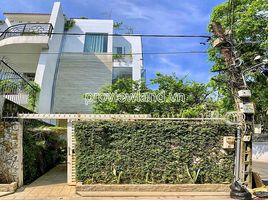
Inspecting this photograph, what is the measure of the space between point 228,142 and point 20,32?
15153mm

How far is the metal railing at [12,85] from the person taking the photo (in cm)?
1270

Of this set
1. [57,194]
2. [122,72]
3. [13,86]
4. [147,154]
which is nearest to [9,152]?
[57,194]

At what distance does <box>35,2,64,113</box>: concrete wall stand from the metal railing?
4.15ft

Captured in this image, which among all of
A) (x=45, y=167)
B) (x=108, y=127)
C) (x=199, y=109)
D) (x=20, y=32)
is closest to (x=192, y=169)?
(x=108, y=127)

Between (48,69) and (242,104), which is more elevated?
(48,69)

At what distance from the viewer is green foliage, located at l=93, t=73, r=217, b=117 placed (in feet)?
65.6

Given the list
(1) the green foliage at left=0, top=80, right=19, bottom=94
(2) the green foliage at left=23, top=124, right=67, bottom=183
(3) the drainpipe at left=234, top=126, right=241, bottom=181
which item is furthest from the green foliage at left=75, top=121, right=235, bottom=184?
(1) the green foliage at left=0, top=80, right=19, bottom=94

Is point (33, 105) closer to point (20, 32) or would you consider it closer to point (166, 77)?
point (20, 32)

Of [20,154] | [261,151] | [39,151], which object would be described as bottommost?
[261,151]

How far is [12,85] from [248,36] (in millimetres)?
12514

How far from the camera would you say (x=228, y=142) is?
10016mm

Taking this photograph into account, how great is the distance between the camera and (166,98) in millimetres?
20234

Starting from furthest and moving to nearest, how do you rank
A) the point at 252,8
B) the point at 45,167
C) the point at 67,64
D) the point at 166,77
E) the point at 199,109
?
1. the point at 67,64
2. the point at 166,77
3. the point at 199,109
4. the point at 252,8
5. the point at 45,167

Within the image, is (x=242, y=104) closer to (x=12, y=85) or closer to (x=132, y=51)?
(x=12, y=85)
